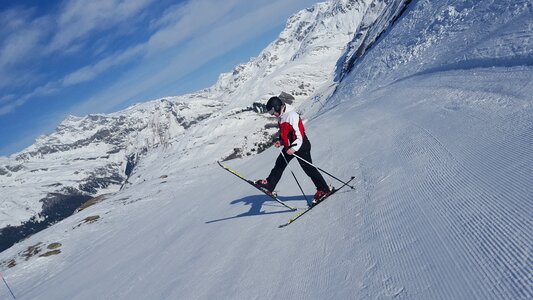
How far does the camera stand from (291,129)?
9.83 m

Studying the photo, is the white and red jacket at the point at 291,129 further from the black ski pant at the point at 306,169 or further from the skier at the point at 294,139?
the black ski pant at the point at 306,169

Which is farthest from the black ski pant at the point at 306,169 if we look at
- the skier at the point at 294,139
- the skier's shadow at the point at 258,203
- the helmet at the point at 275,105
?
the helmet at the point at 275,105

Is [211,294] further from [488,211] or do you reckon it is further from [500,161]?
[500,161]

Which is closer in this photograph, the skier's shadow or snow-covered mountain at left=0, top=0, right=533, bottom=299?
snow-covered mountain at left=0, top=0, right=533, bottom=299

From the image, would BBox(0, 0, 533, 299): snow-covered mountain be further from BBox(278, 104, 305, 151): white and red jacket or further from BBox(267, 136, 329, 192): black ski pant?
BBox(278, 104, 305, 151): white and red jacket

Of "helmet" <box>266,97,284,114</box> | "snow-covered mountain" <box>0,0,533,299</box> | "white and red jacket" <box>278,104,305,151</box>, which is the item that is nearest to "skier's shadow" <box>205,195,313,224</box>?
"snow-covered mountain" <box>0,0,533,299</box>

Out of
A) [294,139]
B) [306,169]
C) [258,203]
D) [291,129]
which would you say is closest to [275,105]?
[291,129]

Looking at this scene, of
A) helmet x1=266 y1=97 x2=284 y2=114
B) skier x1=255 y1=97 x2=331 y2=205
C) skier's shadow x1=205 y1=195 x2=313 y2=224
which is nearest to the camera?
skier x1=255 y1=97 x2=331 y2=205

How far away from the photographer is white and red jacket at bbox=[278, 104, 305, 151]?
977cm

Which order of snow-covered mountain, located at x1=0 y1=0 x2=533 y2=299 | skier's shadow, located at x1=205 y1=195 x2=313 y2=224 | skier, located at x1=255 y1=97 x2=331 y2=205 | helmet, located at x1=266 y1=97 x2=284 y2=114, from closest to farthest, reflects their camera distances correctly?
1. snow-covered mountain, located at x1=0 y1=0 x2=533 y2=299
2. skier, located at x1=255 y1=97 x2=331 y2=205
3. helmet, located at x1=266 y1=97 x2=284 y2=114
4. skier's shadow, located at x1=205 y1=195 x2=313 y2=224

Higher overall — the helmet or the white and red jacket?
the helmet

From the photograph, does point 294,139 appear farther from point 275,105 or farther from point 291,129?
point 275,105

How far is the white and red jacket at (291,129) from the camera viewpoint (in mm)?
9766

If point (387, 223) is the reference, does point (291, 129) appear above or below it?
above
